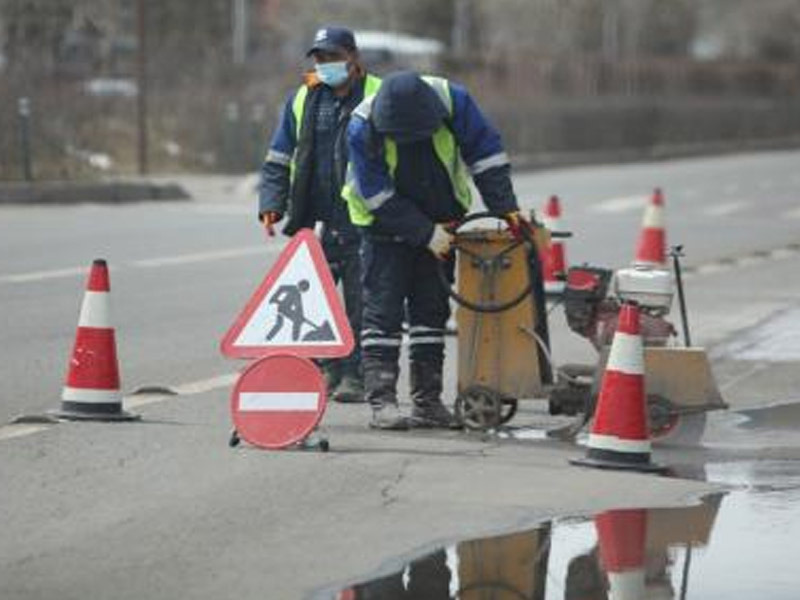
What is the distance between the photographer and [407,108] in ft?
31.7

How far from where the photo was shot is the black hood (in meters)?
9.66

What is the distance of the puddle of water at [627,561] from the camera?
6918 mm

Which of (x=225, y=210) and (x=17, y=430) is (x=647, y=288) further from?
(x=225, y=210)

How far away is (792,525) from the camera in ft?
26.1

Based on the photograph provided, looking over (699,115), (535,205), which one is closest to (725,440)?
(535,205)

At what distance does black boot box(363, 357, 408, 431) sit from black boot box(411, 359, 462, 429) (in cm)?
10

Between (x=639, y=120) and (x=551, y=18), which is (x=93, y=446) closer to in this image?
(x=639, y=120)

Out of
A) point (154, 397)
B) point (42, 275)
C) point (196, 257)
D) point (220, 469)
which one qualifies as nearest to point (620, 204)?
point (196, 257)

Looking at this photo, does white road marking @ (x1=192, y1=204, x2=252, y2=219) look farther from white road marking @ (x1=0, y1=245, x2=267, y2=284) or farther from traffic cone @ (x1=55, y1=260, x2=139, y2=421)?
traffic cone @ (x1=55, y1=260, x2=139, y2=421)

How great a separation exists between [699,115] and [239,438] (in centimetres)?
4868

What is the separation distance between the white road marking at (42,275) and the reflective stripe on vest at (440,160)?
767cm

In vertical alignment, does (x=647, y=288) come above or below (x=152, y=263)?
above

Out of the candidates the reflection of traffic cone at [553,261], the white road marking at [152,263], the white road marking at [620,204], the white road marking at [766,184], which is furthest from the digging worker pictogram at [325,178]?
the white road marking at [766,184]

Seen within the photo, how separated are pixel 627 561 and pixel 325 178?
162 inches
